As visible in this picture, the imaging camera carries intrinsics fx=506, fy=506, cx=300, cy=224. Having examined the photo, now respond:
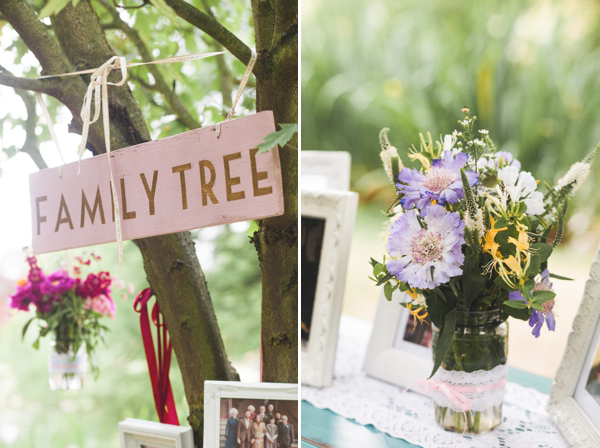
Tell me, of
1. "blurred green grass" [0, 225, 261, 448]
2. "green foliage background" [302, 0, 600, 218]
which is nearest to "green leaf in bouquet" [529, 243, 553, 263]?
"blurred green grass" [0, 225, 261, 448]

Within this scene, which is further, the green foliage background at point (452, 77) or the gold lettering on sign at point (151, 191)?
the green foliage background at point (452, 77)

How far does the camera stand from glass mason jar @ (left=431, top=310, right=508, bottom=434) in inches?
29.4

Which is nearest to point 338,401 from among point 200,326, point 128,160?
point 200,326

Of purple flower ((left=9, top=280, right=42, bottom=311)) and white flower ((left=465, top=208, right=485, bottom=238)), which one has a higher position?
white flower ((left=465, top=208, right=485, bottom=238))

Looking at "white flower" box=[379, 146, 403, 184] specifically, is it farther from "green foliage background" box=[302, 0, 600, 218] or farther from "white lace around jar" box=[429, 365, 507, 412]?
"green foliage background" box=[302, 0, 600, 218]

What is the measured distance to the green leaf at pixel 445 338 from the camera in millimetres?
655

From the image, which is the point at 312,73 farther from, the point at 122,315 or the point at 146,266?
the point at 146,266

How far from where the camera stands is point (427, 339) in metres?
0.93

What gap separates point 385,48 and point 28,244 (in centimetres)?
292

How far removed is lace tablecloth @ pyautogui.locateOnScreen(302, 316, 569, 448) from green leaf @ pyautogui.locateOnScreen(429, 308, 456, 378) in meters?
0.17

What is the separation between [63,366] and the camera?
3.13 ft

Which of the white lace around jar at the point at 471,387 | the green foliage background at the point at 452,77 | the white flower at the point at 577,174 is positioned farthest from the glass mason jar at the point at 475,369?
the green foliage background at the point at 452,77

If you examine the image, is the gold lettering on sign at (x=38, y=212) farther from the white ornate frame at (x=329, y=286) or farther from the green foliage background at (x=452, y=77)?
the green foliage background at (x=452, y=77)

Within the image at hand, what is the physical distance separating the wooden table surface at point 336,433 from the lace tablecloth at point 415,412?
1cm
